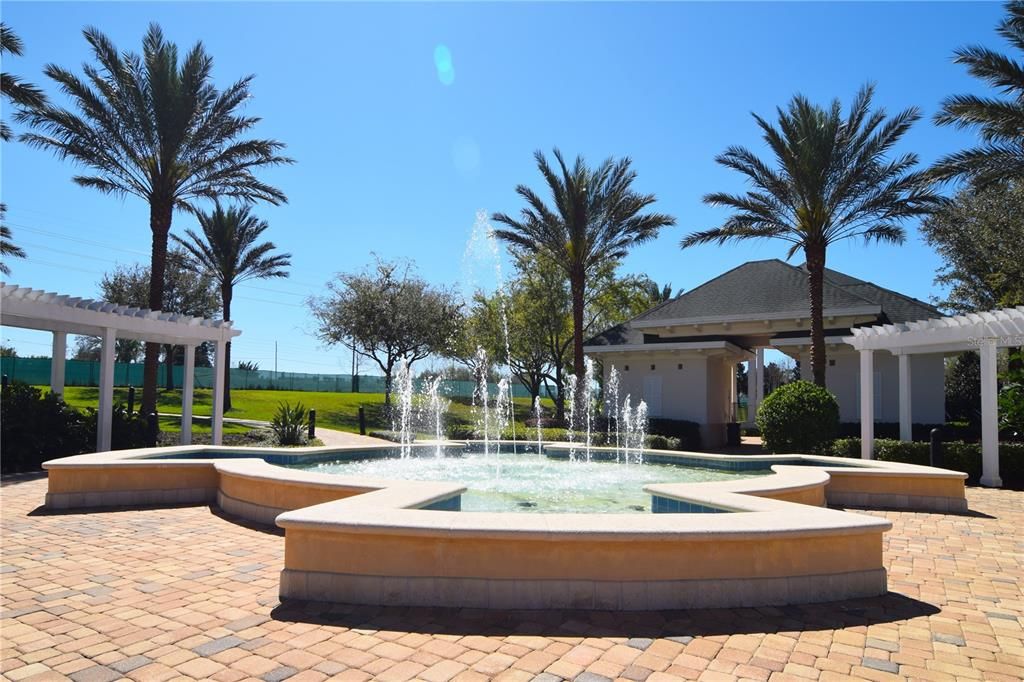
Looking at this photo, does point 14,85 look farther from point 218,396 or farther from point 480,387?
point 480,387

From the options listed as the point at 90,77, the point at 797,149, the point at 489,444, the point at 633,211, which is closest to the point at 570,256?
the point at 633,211

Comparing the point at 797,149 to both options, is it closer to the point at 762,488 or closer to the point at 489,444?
the point at 489,444

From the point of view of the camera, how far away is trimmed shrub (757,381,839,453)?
16344mm

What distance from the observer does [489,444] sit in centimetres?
1616

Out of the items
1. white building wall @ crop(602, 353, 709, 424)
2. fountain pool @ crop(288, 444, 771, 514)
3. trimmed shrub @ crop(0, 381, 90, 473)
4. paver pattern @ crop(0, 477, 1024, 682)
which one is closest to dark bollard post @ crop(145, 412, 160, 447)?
trimmed shrub @ crop(0, 381, 90, 473)

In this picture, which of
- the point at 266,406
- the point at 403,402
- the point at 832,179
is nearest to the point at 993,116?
the point at 832,179

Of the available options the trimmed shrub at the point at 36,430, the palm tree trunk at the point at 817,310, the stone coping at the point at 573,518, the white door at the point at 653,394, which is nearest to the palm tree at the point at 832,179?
the palm tree trunk at the point at 817,310

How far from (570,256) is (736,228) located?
6326mm

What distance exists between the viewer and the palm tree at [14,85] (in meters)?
15.2

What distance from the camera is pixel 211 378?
150ft

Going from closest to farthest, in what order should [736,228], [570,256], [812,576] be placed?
[812,576], [736,228], [570,256]

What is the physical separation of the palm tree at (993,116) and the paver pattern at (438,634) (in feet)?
44.1

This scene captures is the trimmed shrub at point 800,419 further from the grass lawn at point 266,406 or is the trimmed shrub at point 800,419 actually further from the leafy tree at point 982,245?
the grass lawn at point 266,406

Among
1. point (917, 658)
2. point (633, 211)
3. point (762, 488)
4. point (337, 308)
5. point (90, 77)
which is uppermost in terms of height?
point (90, 77)
